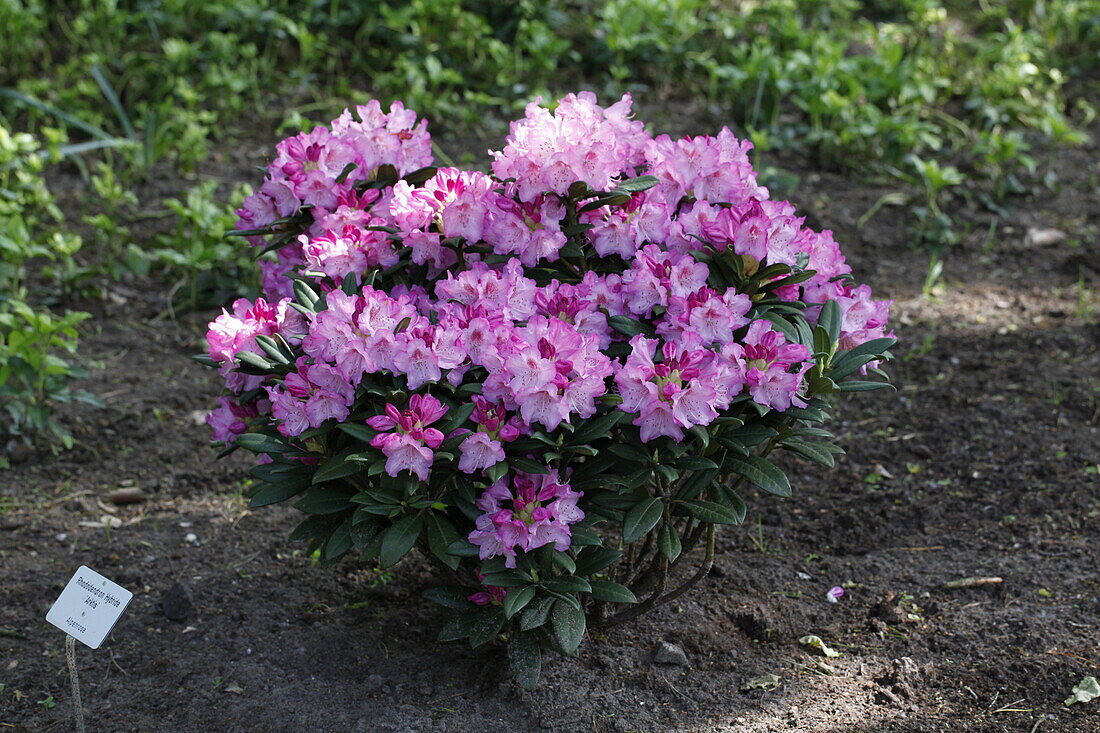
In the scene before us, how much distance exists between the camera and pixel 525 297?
2.03 metres

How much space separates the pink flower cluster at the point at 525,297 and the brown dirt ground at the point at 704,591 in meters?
0.56

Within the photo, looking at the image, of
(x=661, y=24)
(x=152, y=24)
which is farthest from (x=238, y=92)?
(x=661, y=24)

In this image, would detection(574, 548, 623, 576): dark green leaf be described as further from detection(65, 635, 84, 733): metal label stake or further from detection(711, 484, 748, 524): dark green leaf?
detection(65, 635, 84, 733): metal label stake

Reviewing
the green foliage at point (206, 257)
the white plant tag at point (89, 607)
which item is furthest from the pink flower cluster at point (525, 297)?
the green foliage at point (206, 257)

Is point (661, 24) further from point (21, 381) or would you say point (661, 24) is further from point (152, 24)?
point (21, 381)

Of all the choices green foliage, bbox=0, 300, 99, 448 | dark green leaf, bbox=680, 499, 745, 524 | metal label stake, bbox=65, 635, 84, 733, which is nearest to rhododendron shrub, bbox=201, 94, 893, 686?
dark green leaf, bbox=680, 499, 745, 524

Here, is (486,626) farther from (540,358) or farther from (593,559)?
(540,358)

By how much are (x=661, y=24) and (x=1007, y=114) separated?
1710 mm

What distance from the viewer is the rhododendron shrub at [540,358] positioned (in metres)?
1.91

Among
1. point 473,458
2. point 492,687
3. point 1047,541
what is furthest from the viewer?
point 1047,541

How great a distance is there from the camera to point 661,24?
5383 mm

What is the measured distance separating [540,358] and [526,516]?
0.31 metres

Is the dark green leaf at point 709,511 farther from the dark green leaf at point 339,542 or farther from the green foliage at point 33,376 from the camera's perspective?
the green foliage at point 33,376

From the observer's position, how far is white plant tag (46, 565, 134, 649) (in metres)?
1.98
